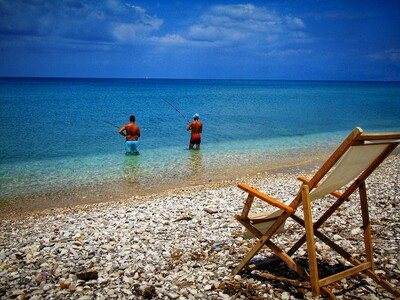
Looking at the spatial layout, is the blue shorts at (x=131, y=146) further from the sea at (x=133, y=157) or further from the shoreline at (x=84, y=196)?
the shoreline at (x=84, y=196)

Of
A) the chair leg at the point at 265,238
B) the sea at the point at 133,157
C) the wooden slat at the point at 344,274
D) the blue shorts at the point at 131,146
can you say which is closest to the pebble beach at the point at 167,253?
the chair leg at the point at 265,238

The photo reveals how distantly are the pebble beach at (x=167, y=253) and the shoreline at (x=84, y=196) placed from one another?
5.71 feet

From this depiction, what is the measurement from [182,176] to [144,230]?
6876 millimetres

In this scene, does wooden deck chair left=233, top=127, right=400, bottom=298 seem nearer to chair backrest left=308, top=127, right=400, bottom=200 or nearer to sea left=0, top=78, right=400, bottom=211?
chair backrest left=308, top=127, right=400, bottom=200

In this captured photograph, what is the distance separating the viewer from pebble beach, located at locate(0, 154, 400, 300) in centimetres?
404

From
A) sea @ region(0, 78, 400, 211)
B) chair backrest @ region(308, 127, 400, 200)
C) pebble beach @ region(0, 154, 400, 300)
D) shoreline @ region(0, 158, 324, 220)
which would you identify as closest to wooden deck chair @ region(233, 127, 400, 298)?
chair backrest @ region(308, 127, 400, 200)

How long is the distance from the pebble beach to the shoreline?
174 cm

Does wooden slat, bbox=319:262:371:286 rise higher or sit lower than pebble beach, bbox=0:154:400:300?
higher

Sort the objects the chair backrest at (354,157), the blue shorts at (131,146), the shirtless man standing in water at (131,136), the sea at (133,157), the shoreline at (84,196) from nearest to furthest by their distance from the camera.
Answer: the chair backrest at (354,157) → the shoreline at (84,196) → the sea at (133,157) → the shirtless man standing in water at (131,136) → the blue shorts at (131,146)

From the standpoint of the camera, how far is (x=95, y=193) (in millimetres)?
10891

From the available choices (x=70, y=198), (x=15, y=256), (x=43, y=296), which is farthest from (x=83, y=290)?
(x=70, y=198)

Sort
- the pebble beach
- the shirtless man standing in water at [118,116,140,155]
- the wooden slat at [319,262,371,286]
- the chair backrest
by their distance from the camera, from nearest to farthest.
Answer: the chair backrest
the wooden slat at [319,262,371,286]
the pebble beach
the shirtless man standing in water at [118,116,140,155]

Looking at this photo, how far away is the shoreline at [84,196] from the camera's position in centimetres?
949

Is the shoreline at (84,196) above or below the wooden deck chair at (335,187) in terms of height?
below
